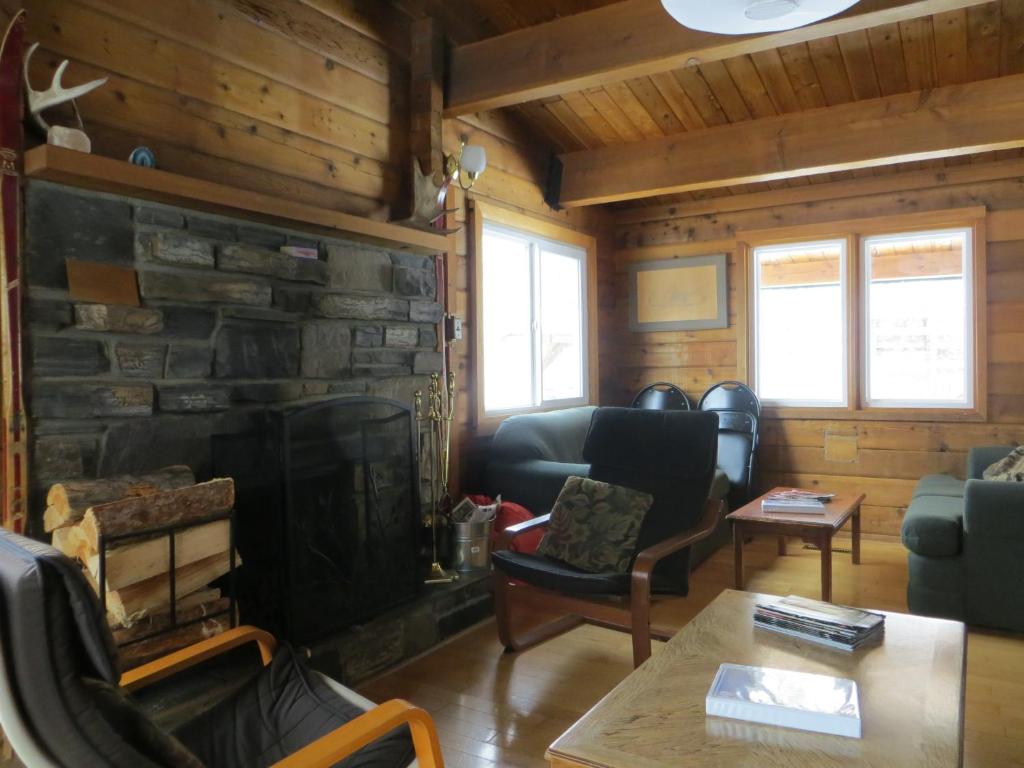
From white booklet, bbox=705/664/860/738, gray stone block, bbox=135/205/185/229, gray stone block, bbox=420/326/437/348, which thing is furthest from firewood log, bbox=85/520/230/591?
white booklet, bbox=705/664/860/738

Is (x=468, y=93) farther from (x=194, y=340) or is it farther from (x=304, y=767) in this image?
(x=304, y=767)

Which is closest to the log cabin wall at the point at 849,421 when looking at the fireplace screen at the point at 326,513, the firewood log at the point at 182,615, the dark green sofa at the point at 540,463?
the dark green sofa at the point at 540,463

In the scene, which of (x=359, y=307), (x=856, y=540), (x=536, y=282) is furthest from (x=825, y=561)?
(x=536, y=282)

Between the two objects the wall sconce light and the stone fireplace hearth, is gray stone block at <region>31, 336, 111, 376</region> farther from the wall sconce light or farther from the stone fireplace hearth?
the wall sconce light

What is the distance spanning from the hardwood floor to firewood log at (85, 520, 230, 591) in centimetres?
87

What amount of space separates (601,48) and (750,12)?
5.71ft

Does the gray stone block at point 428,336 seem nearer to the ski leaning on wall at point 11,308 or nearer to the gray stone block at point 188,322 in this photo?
the gray stone block at point 188,322

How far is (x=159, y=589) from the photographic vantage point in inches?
87.2

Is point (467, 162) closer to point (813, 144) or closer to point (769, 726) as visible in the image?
point (813, 144)

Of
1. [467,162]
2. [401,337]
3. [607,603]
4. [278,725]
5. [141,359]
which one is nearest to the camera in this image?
[278,725]

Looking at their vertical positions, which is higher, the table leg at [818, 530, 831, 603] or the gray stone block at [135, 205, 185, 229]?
the gray stone block at [135, 205, 185, 229]

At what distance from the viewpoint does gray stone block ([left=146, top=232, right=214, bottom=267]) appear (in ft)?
7.94

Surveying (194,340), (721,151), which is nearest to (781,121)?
(721,151)

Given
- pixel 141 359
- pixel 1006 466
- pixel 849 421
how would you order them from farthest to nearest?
pixel 849 421, pixel 1006 466, pixel 141 359
